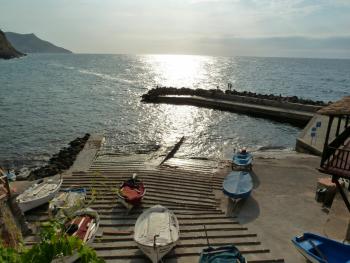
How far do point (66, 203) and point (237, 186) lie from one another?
9.11 meters

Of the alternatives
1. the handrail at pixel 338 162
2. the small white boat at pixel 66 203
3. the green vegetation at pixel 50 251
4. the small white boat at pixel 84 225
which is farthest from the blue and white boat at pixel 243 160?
the green vegetation at pixel 50 251

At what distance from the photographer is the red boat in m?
16.2

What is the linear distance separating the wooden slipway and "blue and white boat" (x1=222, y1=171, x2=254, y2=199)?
1.03 m

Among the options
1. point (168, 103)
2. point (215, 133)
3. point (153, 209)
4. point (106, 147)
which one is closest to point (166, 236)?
point (153, 209)

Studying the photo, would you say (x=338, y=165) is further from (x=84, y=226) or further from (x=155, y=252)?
(x=84, y=226)

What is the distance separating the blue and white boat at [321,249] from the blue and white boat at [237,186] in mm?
5299

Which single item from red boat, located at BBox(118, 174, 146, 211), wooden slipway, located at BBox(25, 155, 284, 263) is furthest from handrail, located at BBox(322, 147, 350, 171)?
red boat, located at BBox(118, 174, 146, 211)

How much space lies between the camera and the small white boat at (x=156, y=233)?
11.9 metres

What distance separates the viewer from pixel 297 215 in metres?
17.2

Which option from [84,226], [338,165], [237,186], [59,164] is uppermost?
[338,165]

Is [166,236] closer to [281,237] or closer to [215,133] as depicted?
[281,237]

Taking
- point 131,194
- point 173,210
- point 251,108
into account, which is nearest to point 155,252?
point 173,210

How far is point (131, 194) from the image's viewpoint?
16812mm

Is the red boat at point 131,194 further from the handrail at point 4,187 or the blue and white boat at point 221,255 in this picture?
the blue and white boat at point 221,255
